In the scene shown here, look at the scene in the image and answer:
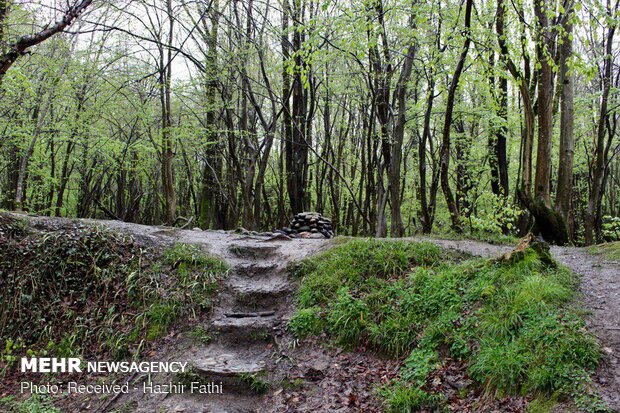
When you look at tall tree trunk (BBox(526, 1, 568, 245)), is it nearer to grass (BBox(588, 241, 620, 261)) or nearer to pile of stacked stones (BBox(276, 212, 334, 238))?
A: grass (BBox(588, 241, 620, 261))

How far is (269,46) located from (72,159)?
10.5 metres

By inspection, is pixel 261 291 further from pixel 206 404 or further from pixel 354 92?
pixel 354 92

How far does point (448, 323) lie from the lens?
12.8 ft

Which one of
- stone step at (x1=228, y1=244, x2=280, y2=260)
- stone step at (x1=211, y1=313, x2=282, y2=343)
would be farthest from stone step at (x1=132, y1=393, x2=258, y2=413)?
stone step at (x1=228, y1=244, x2=280, y2=260)

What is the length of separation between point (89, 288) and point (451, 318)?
5.01 meters

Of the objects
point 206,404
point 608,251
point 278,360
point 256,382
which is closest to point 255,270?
point 278,360

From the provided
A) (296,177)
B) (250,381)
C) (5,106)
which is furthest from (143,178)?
(250,381)

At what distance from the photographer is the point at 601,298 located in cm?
387

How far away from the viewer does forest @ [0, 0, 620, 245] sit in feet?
21.8

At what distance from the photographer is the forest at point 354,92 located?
664 centimetres

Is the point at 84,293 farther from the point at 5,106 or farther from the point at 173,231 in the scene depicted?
the point at 5,106

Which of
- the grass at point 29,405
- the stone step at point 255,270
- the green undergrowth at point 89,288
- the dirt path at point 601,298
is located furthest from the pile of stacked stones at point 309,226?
the grass at point 29,405

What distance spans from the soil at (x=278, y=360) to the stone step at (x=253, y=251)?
0.89m

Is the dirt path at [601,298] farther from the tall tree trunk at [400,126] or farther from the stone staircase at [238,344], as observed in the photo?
the tall tree trunk at [400,126]
